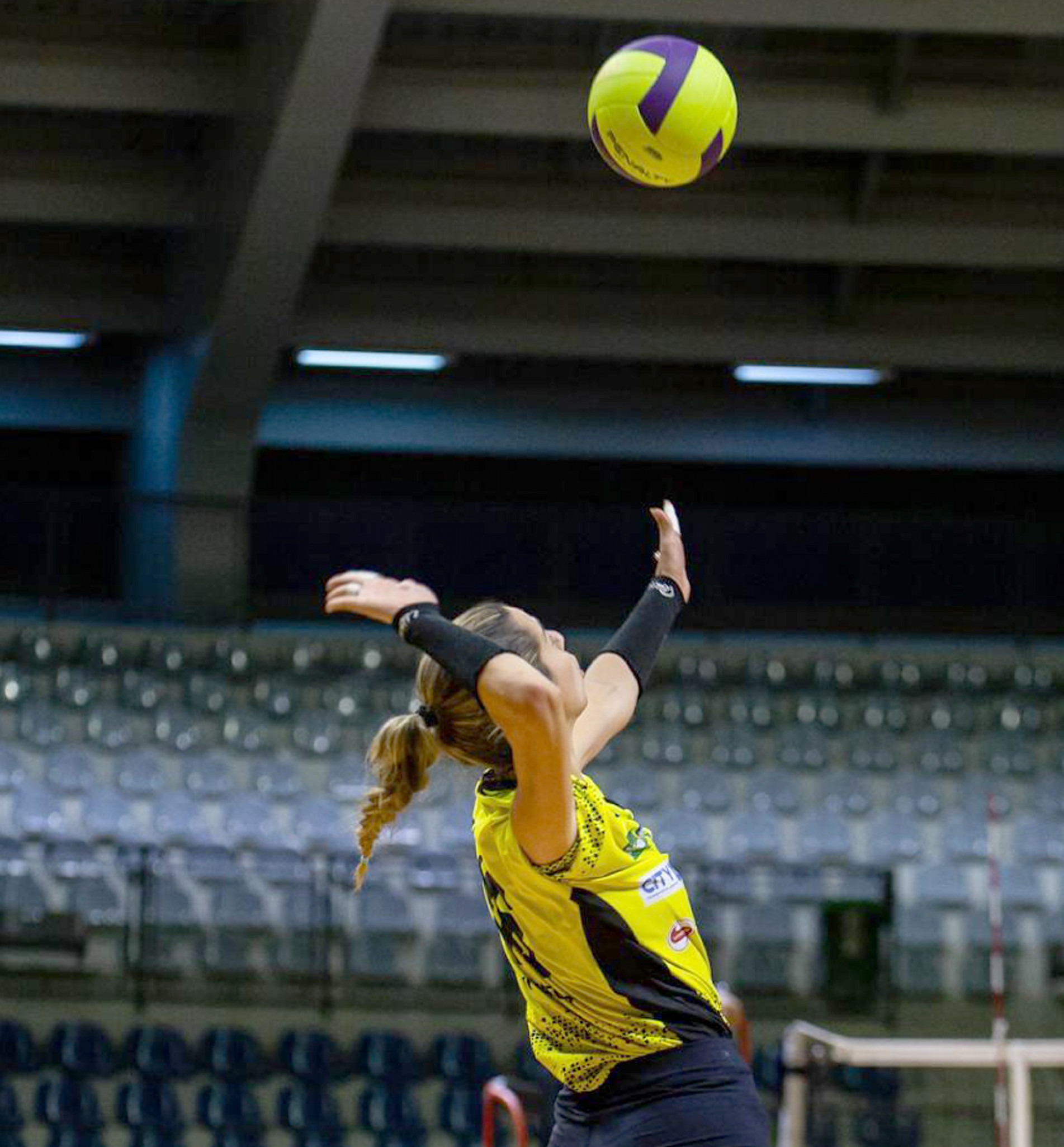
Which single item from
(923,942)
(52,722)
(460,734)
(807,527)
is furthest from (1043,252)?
(460,734)

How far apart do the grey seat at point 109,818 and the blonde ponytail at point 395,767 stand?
1093cm

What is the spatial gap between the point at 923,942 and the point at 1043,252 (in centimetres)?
578

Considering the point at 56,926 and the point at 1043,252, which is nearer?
the point at 56,926

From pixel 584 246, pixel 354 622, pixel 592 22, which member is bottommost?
pixel 354 622

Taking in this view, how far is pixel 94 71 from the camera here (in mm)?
13281

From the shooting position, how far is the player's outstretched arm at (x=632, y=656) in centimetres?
367

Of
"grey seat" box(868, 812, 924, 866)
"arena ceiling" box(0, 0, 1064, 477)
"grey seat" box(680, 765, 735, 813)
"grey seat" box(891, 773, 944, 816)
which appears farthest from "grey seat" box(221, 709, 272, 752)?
"grey seat" box(891, 773, 944, 816)

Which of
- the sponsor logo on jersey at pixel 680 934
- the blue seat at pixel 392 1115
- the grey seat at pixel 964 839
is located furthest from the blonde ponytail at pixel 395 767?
the grey seat at pixel 964 839

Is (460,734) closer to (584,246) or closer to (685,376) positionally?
(584,246)

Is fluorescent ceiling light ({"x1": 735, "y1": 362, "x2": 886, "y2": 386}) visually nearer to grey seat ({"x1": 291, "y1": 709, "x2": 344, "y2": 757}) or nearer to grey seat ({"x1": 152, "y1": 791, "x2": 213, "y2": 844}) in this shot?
grey seat ({"x1": 291, "y1": 709, "x2": 344, "y2": 757})

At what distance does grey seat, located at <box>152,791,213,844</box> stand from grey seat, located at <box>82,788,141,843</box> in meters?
0.15

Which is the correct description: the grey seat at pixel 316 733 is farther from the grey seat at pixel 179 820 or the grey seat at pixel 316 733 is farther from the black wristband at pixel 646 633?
the black wristband at pixel 646 633

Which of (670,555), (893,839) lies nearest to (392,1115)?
(893,839)

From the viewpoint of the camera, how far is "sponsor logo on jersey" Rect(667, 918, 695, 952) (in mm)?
3201
